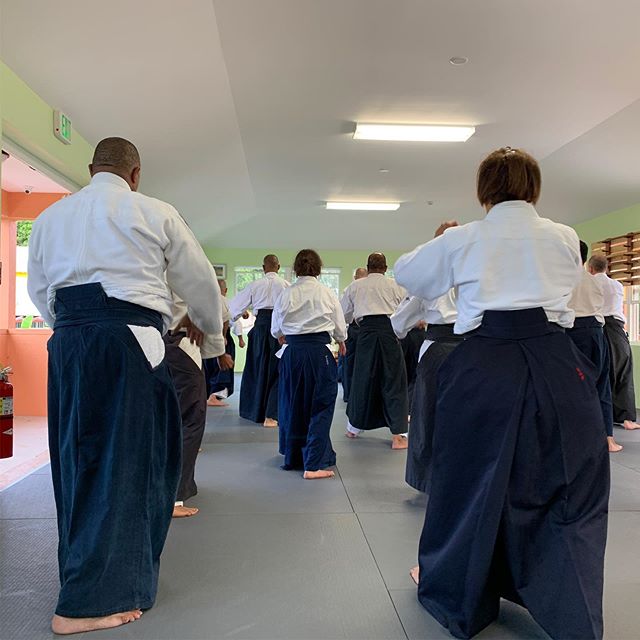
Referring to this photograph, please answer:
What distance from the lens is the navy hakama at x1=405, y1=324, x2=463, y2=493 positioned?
3.24 metres

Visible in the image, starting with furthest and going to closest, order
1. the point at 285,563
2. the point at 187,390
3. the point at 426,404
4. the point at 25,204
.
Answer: the point at 25,204 < the point at 426,404 < the point at 187,390 < the point at 285,563

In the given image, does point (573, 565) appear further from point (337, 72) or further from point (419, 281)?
point (337, 72)

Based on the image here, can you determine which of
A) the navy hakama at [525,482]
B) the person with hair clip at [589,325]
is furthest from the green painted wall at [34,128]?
the person with hair clip at [589,325]

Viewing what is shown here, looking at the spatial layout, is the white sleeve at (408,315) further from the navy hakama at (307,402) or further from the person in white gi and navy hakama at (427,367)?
the navy hakama at (307,402)

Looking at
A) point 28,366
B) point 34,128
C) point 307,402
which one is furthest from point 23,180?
point 307,402

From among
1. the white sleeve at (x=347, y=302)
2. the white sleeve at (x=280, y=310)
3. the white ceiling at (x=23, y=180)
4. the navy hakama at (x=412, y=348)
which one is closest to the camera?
the white sleeve at (x=280, y=310)

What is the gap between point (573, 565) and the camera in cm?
175

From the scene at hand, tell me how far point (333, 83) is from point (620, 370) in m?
3.96

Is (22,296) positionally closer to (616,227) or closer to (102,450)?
(102,450)

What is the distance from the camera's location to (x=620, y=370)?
6129mm

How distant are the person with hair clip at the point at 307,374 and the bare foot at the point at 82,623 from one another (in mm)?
2167

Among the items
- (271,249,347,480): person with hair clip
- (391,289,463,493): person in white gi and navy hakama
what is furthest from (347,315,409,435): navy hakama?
(391,289,463,493): person in white gi and navy hakama

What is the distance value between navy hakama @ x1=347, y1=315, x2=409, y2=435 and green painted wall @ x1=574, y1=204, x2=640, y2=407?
14.0 feet

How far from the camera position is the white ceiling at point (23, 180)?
5.84 m
